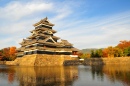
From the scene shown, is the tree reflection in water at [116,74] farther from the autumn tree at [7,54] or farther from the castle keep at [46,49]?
Result: the autumn tree at [7,54]

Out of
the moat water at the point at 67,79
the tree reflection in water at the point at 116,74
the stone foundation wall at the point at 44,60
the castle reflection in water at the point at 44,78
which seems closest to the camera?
the moat water at the point at 67,79

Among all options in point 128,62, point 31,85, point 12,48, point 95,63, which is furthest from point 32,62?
point 12,48

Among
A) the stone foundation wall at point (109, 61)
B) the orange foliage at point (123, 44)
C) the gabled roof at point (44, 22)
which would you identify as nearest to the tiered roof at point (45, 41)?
the gabled roof at point (44, 22)

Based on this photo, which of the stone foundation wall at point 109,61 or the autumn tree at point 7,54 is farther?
the autumn tree at point 7,54

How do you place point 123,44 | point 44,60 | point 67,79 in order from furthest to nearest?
point 123,44 → point 44,60 → point 67,79

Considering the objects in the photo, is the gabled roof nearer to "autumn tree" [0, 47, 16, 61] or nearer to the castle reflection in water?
"autumn tree" [0, 47, 16, 61]

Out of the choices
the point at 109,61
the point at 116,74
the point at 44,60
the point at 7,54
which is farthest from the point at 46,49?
the point at 7,54

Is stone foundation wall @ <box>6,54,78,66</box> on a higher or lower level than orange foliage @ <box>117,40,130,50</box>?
lower

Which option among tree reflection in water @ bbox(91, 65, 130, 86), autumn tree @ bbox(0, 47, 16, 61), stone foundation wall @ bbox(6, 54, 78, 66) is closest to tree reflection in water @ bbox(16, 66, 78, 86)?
tree reflection in water @ bbox(91, 65, 130, 86)

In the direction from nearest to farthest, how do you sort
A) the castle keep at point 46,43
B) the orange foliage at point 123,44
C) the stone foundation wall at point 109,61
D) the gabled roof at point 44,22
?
the stone foundation wall at point 109,61
the castle keep at point 46,43
the gabled roof at point 44,22
the orange foliage at point 123,44

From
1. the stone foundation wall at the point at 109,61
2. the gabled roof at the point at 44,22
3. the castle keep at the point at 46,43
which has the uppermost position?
the gabled roof at the point at 44,22

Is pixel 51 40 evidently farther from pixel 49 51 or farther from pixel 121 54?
pixel 121 54

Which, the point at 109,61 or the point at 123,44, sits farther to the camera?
the point at 123,44

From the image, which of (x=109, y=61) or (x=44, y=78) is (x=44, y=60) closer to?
(x=109, y=61)
